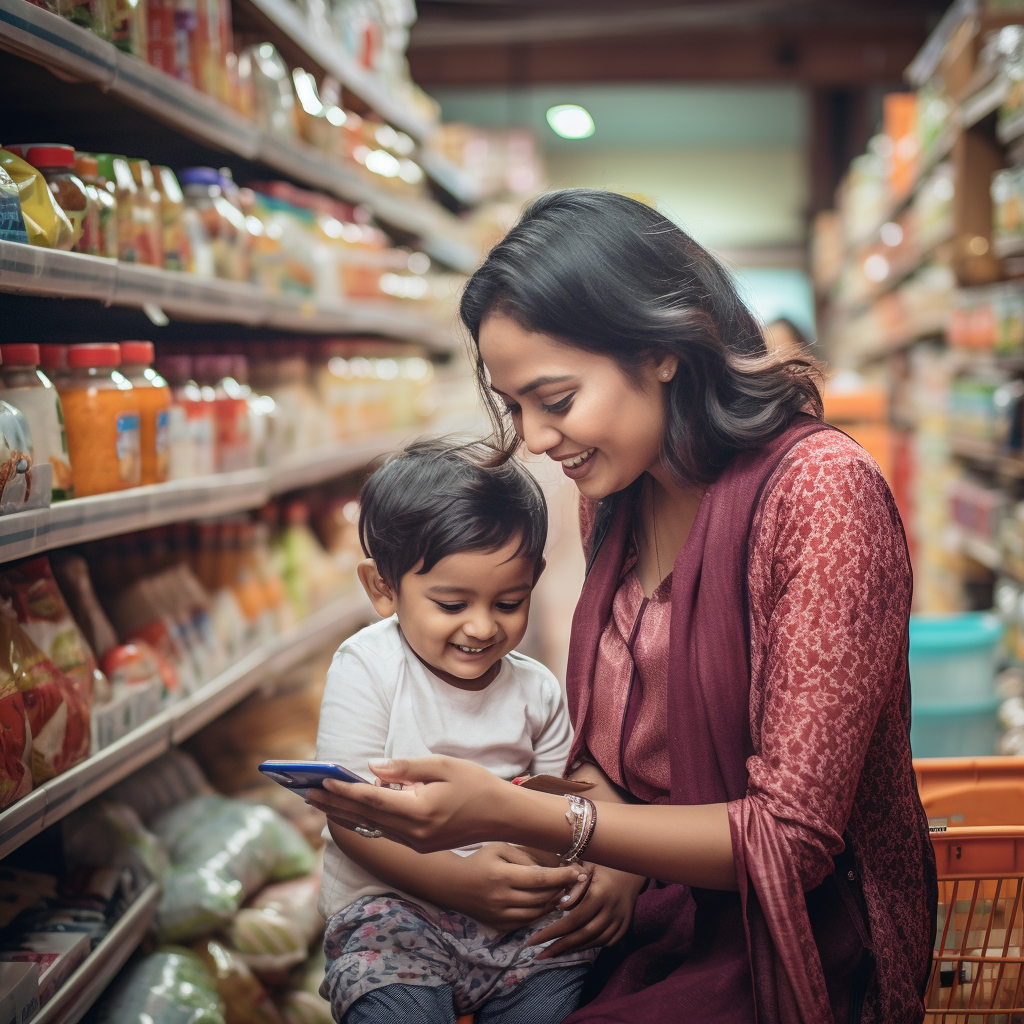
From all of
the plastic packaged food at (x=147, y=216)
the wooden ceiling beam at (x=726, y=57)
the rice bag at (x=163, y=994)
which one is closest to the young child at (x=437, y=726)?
the rice bag at (x=163, y=994)

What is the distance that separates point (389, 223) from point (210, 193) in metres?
2.44

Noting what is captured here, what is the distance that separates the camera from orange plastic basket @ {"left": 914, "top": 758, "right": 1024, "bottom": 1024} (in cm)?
157

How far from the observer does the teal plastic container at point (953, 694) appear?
2.72 metres

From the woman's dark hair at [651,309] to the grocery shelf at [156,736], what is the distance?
0.97 metres

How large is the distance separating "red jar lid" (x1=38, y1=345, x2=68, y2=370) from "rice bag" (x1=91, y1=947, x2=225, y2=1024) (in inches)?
45.3

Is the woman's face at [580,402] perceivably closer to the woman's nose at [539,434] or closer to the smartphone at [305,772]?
the woman's nose at [539,434]

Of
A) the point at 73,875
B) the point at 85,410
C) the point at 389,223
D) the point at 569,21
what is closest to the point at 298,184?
the point at 389,223

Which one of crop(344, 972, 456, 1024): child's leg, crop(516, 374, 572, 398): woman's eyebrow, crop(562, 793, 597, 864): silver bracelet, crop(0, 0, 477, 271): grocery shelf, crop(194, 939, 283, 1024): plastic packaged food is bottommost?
crop(194, 939, 283, 1024): plastic packaged food

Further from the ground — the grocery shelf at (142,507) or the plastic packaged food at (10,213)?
the plastic packaged food at (10,213)

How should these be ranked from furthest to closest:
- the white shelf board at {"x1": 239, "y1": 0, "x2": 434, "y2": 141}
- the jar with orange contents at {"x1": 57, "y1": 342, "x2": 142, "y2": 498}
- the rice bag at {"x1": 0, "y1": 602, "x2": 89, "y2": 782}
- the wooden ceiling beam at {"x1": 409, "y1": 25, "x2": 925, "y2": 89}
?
the wooden ceiling beam at {"x1": 409, "y1": 25, "x2": 925, "y2": 89} < the white shelf board at {"x1": 239, "y1": 0, "x2": 434, "y2": 141} < the jar with orange contents at {"x1": 57, "y1": 342, "x2": 142, "y2": 498} < the rice bag at {"x1": 0, "y1": 602, "x2": 89, "y2": 782}

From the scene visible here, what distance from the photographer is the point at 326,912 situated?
152 centimetres

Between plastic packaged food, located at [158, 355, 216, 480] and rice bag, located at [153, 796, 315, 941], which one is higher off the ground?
plastic packaged food, located at [158, 355, 216, 480]

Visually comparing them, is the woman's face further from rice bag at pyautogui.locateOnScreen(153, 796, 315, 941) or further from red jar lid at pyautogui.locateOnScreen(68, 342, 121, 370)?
rice bag at pyautogui.locateOnScreen(153, 796, 315, 941)

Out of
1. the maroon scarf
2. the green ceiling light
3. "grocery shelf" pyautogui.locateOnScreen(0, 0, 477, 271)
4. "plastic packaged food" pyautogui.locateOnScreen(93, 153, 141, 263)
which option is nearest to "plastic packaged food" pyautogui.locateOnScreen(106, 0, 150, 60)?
"grocery shelf" pyautogui.locateOnScreen(0, 0, 477, 271)
